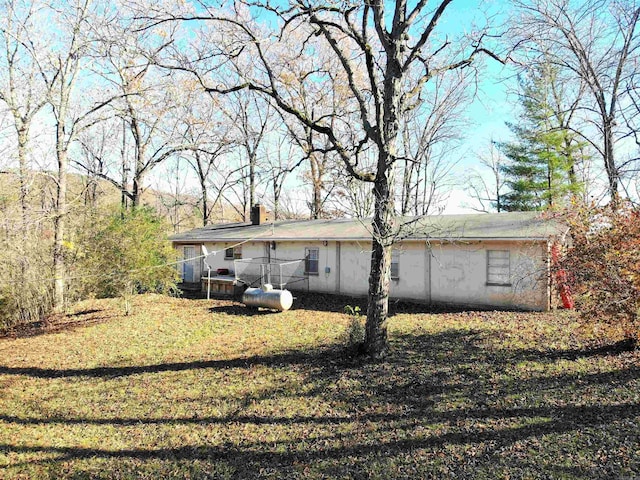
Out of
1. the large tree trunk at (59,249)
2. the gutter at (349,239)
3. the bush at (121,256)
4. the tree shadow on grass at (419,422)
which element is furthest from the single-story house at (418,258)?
the large tree trunk at (59,249)

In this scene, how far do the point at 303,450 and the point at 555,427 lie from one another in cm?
325

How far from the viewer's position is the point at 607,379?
6.45 m

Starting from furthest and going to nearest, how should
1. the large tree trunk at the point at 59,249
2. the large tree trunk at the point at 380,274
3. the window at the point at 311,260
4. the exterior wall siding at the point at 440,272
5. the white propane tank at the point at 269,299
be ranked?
the window at the point at 311,260 < the white propane tank at the point at 269,299 < the large tree trunk at the point at 59,249 < the exterior wall siding at the point at 440,272 < the large tree trunk at the point at 380,274

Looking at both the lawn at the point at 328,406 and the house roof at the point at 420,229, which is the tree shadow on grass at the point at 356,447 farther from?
the house roof at the point at 420,229

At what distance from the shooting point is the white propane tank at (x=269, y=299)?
44.5 feet

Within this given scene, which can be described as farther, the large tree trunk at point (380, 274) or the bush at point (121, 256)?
the bush at point (121, 256)

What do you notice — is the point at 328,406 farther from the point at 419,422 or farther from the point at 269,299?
the point at 269,299

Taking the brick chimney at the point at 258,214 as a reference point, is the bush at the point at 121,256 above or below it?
below

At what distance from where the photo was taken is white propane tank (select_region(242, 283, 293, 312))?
13.6 metres

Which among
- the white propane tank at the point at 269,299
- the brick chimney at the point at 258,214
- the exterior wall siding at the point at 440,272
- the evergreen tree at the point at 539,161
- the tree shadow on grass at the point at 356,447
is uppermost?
the evergreen tree at the point at 539,161

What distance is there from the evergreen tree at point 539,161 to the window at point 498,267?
36.7 ft

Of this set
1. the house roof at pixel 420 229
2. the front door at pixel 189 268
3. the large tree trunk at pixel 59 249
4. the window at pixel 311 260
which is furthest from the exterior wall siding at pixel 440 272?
the large tree trunk at pixel 59 249

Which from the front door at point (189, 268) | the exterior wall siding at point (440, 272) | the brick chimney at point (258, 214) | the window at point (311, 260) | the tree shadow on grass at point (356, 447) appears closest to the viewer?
the tree shadow on grass at point (356, 447)

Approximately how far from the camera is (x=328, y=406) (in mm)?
6352
